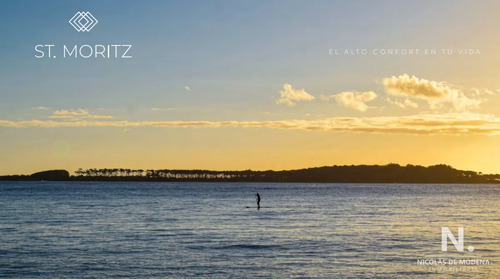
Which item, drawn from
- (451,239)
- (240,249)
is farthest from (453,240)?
(240,249)

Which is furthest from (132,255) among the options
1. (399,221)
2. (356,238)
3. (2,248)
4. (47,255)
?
(399,221)

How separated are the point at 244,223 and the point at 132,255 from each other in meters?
26.8

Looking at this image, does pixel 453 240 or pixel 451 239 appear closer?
pixel 453 240

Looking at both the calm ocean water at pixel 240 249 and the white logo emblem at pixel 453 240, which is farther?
the white logo emblem at pixel 453 240

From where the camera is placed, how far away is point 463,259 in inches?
1521

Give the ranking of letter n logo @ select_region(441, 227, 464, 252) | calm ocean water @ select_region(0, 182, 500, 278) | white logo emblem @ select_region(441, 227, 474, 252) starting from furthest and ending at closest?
letter n logo @ select_region(441, 227, 464, 252), white logo emblem @ select_region(441, 227, 474, 252), calm ocean water @ select_region(0, 182, 500, 278)

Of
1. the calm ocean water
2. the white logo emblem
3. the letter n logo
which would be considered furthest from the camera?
the letter n logo

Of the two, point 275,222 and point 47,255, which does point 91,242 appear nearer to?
point 47,255

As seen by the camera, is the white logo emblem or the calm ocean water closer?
the calm ocean water

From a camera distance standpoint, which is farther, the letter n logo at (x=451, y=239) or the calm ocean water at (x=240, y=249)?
the letter n logo at (x=451, y=239)

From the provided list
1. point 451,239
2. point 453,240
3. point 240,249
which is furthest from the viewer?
point 451,239

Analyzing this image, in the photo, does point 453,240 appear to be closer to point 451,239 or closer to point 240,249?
point 451,239

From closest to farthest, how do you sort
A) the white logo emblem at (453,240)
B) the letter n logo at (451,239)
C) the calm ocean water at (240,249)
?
the calm ocean water at (240,249) → the white logo emblem at (453,240) → the letter n logo at (451,239)

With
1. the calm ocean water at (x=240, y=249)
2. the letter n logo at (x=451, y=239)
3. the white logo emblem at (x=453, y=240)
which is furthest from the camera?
the letter n logo at (x=451, y=239)
